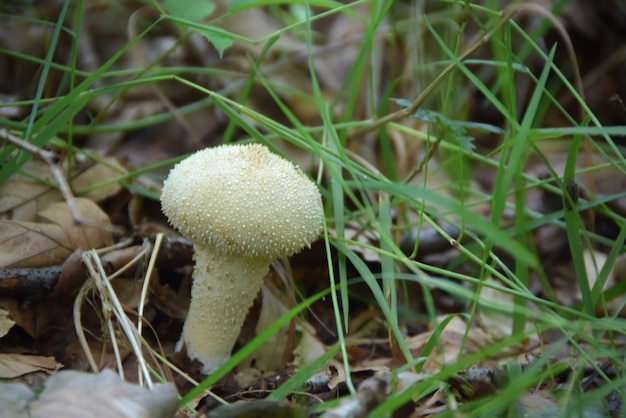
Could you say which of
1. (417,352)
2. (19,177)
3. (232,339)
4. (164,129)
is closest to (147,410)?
(232,339)

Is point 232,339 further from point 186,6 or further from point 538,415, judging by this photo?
point 186,6

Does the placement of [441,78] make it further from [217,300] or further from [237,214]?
[217,300]

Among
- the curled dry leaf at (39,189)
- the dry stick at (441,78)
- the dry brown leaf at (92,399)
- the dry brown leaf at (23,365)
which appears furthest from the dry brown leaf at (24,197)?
the dry stick at (441,78)

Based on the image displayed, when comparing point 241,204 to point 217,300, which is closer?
point 241,204

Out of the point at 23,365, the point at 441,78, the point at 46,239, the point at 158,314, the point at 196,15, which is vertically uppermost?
the point at 196,15

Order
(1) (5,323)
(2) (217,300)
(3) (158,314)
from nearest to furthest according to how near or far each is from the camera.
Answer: (1) (5,323)
(2) (217,300)
(3) (158,314)

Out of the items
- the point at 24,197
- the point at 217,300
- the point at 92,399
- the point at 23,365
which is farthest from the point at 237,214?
the point at 24,197

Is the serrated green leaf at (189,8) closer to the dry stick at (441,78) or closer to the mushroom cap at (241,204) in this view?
the mushroom cap at (241,204)
